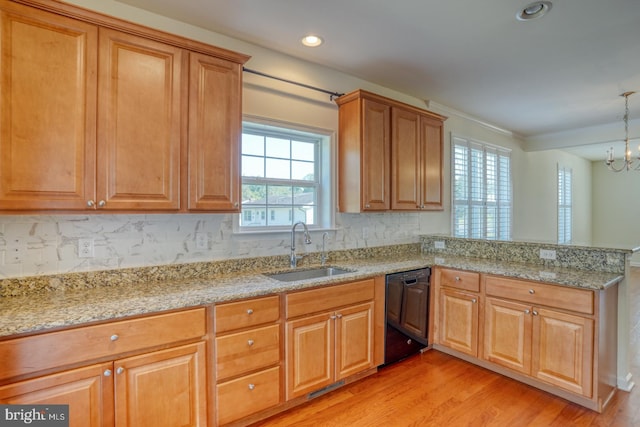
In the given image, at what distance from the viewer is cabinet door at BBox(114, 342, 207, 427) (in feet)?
5.36

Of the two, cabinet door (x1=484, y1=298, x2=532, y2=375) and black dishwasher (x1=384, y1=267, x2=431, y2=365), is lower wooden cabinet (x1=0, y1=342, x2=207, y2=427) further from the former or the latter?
cabinet door (x1=484, y1=298, x2=532, y2=375)

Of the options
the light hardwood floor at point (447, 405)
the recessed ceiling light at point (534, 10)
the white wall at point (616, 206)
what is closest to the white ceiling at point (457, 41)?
the recessed ceiling light at point (534, 10)

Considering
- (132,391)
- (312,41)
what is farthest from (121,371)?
(312,41)

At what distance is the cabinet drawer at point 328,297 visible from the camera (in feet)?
7.18

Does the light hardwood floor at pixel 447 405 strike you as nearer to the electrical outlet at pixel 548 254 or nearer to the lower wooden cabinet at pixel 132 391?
the lower wooden cabinet at pixel 132 391

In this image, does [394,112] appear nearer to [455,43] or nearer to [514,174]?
[455,43]

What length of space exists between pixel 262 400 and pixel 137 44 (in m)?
2.23

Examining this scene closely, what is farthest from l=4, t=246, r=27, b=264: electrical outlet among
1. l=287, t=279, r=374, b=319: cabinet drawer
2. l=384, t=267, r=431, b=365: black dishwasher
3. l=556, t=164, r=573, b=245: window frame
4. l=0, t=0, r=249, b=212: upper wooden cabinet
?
l=556, t=164, r=573, b=245: window frame

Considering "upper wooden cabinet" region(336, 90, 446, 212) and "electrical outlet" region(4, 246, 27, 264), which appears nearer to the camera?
"electrical outlet" region(4, 246, 27, 264)

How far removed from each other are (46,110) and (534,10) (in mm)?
2932

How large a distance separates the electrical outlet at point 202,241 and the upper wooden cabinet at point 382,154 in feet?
4.10

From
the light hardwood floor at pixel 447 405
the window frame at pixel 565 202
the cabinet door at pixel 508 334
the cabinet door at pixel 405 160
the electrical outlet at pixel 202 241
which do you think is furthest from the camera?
the window frame at pixel 565 202

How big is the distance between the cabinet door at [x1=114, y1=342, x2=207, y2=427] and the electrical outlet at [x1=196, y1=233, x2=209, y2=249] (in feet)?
2.58

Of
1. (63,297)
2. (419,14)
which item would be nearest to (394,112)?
(419,14)
